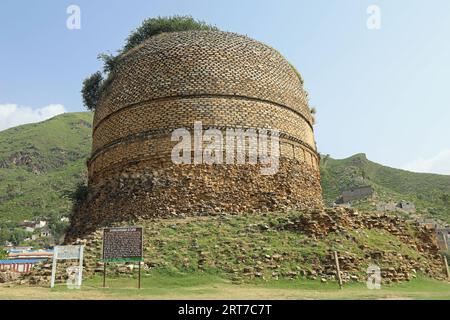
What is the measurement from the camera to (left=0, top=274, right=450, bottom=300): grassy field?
782 cm

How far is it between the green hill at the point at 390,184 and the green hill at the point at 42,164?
3993 cm

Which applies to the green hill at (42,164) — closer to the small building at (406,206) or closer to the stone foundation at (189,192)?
the small building at (406,206)

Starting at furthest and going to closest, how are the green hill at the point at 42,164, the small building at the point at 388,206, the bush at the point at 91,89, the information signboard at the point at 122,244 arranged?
the green hill at the point at 42,164
the small building at the point at 388,206
the bush at the point at 91,89
the information signboard at the point at 122,244

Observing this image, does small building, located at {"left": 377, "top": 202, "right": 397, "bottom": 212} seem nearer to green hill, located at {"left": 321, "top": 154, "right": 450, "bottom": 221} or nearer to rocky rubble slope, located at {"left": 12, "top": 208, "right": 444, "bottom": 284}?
green hill, located at {"left": 321, "top": 154, "right": 450, "bottom": 221}

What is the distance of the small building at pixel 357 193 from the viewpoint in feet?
176

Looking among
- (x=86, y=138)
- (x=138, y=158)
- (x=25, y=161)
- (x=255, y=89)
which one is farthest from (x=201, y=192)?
Answer: (x=86, y=138)

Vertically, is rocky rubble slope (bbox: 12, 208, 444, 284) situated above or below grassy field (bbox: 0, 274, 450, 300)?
above

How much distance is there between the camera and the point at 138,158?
15.7 meters

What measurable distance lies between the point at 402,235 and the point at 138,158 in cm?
921

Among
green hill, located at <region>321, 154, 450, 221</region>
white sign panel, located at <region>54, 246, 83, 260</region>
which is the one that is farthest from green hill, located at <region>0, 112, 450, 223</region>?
white sign panel, located at <region>54, 246, 83, 260</region>

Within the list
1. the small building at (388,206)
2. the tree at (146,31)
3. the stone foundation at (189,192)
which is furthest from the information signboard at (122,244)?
the small building at (388,206)

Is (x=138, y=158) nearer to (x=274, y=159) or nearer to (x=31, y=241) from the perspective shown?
(x=274, y=159)

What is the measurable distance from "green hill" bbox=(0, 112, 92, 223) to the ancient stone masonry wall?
48889 mm

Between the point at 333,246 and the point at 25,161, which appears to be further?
the point at 25,161
